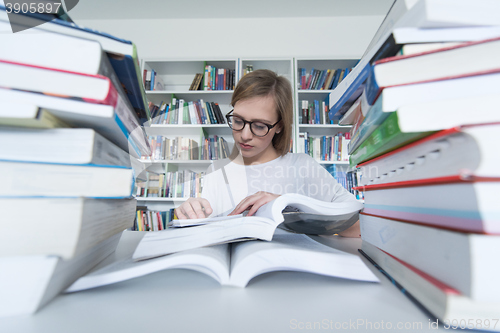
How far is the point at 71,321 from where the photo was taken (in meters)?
0.21

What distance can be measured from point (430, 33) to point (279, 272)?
0.33 meters

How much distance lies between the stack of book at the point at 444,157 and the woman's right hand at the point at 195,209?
17.7 inches

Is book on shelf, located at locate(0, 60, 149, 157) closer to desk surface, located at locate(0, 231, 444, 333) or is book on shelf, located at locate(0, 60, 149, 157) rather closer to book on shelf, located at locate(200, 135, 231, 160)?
desk surface, located at locate(0, 231, 444, 333)

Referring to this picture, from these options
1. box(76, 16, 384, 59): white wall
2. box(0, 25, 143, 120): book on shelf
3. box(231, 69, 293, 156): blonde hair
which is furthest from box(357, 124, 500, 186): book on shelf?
box(76, 16, 384, 59): white wall

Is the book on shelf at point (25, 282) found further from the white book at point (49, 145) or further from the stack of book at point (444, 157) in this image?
the stack of book at point (444, 157)

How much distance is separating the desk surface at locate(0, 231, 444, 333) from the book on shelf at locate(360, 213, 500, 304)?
0.15ft

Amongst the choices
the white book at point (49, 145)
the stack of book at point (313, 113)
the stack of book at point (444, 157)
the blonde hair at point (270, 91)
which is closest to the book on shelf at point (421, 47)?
the stack of book at point (444, 157)

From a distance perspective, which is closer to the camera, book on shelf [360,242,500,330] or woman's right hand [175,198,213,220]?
book on shelf [360,242,500,330]

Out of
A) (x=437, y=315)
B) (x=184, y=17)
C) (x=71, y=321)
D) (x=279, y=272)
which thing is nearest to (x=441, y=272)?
(x=437, y=315)

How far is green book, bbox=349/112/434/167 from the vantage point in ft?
0.84

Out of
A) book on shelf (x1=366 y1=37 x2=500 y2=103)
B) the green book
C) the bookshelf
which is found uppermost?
the bookshelf

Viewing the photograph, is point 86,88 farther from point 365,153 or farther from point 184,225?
point 365,153

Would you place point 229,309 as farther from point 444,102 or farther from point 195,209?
point 195,209

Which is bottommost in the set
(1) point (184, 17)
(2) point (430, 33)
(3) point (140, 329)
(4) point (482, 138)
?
(3) point (140, 329)
